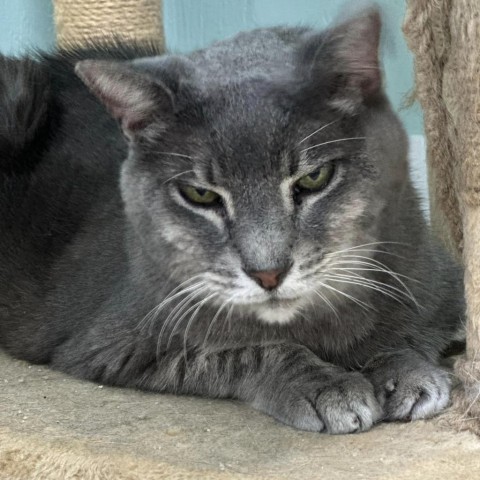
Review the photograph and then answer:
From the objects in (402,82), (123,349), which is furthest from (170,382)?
(402,82)

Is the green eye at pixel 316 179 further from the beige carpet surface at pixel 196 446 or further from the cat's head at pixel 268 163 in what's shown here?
the beige carpet surface at pixel 196 446

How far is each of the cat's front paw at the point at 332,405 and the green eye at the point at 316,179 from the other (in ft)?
0.89

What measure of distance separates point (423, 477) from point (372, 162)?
42 cm

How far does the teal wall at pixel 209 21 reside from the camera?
229 centimetres

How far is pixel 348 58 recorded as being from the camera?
3.86 feet

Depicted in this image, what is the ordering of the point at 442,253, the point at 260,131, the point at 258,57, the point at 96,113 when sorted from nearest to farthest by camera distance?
the point at 260,131 → the point at 258,57 → the point at 442,253 → the point at 96,113

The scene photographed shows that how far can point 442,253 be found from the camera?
59.8 inches

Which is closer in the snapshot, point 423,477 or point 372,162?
point 423,477

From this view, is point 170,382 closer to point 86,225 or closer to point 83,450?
point 83,450

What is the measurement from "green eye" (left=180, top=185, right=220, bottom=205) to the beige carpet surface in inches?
12.2

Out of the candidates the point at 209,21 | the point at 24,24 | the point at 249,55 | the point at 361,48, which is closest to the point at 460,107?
the point at 361,48

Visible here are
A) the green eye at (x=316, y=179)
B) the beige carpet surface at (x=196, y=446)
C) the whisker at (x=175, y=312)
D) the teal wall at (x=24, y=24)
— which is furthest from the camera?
the teal wall at (x=24, y=24)

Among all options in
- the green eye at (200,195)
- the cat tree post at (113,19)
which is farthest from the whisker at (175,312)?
the cat tree post at (113,19)

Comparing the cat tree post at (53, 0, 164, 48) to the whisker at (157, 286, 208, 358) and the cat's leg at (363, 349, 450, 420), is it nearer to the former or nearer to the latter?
the whisker at (157, 286, 208, 358)
